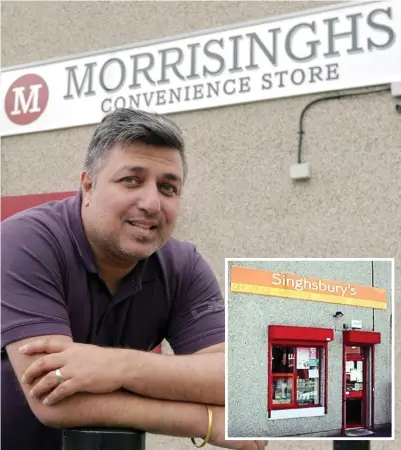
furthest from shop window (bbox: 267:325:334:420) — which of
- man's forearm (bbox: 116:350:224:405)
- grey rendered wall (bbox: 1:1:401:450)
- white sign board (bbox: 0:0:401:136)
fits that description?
white sign board (bbox: 0:0:401:136)

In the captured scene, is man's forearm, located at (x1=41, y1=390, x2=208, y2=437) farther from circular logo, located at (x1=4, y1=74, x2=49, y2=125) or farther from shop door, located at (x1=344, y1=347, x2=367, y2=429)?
circular logo, located at (x1=4, y1=74, x2=49, y2=125)

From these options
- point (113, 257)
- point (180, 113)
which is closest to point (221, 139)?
point (180, 113)

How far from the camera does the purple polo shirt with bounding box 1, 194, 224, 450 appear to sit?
33.1 inches

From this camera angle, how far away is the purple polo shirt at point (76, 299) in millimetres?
840

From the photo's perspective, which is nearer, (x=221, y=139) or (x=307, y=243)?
(x=307, y=243)

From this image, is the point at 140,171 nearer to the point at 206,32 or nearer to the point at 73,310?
the point at 73,310

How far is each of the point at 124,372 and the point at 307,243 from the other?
1814 mm

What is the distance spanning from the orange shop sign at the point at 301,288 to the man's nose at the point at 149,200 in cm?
15

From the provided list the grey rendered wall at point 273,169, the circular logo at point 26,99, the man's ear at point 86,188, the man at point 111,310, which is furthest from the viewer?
the circular logo at point 26,99

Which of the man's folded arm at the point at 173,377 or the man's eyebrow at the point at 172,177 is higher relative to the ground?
the man's eyebrow at the point at 172,177

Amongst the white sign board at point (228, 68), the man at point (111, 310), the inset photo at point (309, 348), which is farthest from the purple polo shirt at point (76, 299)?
the white sign board at point (228, 68)

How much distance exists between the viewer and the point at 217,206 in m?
2.66

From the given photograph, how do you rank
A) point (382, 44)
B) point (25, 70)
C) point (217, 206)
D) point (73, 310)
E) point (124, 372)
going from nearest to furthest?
point (124, 372) < point (73, 310) < point (382, 44) < point (217, 206) < point (25, 70)

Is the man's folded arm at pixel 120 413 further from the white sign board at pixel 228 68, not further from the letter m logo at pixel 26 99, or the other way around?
the letter m logo at pixel 26 99
